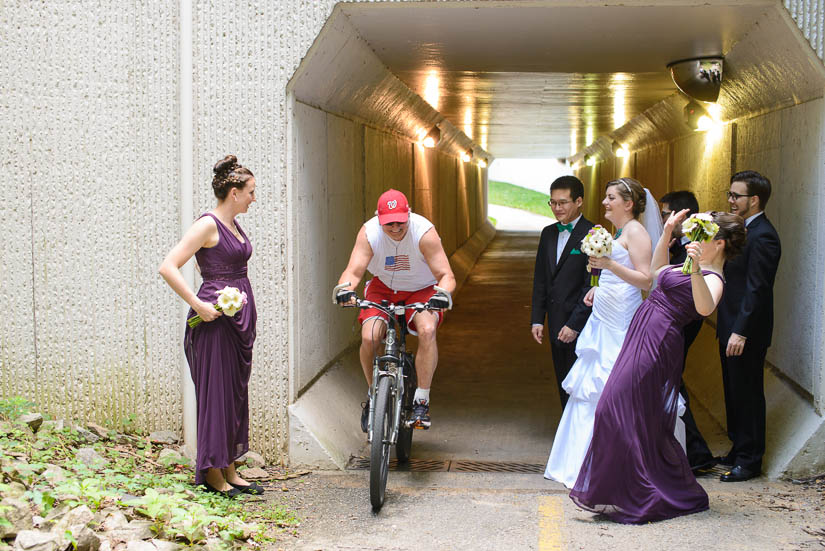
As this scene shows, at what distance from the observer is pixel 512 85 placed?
39.3ft

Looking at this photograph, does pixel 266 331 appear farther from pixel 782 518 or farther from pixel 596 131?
pixel 596 131

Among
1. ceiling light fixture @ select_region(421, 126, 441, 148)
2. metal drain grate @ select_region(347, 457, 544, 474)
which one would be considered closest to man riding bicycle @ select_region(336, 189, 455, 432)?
metal drain grate @ select_region(347, 457, 544, 474)

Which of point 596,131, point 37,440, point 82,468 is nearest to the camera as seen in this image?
point 82,468

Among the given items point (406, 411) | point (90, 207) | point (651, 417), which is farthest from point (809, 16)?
point (90, 207)

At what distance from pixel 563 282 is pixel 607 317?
21.5 inches

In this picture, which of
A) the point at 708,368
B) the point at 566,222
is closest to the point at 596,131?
the point at 708,368

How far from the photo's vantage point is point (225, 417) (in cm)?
538

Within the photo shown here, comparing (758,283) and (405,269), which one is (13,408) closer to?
(405,269)

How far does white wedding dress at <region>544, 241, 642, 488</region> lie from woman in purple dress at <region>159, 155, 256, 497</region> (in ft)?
7.29

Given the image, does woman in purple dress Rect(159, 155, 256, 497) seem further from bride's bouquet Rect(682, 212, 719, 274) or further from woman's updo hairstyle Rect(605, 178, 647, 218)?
bride's bouquet Rect(682, 212, 719, 274)

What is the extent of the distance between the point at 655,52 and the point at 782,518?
4108mm

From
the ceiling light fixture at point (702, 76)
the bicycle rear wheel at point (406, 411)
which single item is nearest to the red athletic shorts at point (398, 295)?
the bicycle rear wheel at point (406, 411)

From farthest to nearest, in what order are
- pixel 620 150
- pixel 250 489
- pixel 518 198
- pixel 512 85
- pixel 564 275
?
pixel 518 198, pixel 620 150, pixel 512 85, pixel 564 275, pixel 250 489

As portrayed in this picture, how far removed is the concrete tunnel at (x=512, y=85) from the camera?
6.15m
